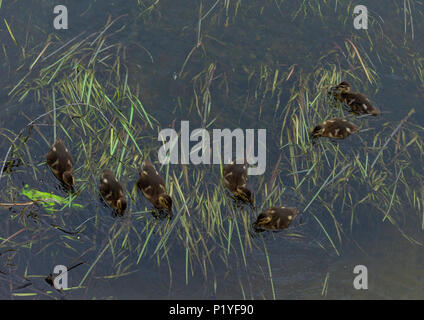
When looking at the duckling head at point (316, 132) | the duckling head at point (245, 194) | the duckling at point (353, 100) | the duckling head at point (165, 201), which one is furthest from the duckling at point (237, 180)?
the duckling at point (353, 100)

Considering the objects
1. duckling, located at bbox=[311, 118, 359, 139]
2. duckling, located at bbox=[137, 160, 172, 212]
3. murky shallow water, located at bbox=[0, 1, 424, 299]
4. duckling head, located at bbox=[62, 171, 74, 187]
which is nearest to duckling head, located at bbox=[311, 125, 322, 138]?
duckling, located at bbox=[311, 118, 359, 139]

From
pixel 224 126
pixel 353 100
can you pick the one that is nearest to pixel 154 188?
pixel 224 126

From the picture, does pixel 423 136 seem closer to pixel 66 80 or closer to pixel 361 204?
pixel 361 204

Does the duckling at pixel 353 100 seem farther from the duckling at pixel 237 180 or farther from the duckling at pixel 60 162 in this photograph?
the duckling at pixel 60 162

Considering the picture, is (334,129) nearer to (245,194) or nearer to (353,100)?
(353,100)


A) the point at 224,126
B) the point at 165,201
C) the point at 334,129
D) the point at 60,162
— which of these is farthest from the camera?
the point at 224,126

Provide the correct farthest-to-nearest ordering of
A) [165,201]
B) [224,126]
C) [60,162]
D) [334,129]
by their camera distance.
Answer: [224,126] < [334,129] < [60,162] < [165,201]

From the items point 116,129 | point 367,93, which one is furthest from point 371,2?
point 116,129
